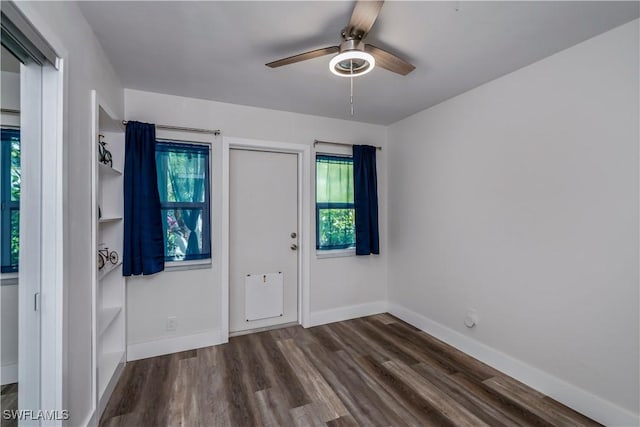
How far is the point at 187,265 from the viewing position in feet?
9.11

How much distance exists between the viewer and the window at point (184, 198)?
268cm

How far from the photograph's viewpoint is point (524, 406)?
6.38 feet

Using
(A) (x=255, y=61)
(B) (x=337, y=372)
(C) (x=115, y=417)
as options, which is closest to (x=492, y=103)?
(A) (x=255, y=61)

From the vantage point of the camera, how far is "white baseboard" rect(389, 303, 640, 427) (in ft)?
5.69

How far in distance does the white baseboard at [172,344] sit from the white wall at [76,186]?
36.2 inches

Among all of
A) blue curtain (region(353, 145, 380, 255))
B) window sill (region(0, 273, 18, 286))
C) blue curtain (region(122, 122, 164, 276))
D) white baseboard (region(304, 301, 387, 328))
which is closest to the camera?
window sill (region(0, 273, 18, 286))

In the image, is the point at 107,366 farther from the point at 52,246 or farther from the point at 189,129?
the point at 189,129

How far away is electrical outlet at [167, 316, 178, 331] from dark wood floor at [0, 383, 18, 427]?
1.55 m

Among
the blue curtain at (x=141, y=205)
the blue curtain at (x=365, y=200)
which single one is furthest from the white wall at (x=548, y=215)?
the blue curtain at (x=141, y=205)

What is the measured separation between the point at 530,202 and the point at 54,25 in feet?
10.1

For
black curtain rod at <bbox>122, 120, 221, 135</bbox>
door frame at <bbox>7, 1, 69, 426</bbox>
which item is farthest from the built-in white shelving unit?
door frame at <bbox>7, 1, 69, 426</bbox>

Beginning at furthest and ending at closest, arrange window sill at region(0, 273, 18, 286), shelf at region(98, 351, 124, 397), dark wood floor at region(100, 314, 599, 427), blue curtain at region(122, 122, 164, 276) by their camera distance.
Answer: blue curtain at region(122, 122, 164, 276)
shelf at region(98, 351, 124, 397)
dark wood floor at region(100, 314, 599, 427)
window sill at region(0, 273, 18, 286)

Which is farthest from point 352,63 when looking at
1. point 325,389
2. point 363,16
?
point 325,389

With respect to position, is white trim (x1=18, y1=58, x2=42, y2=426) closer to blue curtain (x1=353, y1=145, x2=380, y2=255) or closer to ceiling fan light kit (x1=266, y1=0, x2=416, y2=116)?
ceiling fan light kit (x1=266, y1=0, x2=416, y2=116)
